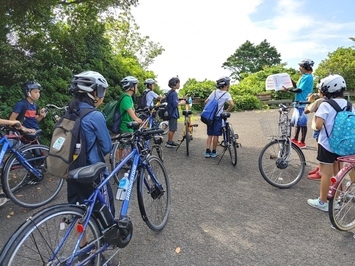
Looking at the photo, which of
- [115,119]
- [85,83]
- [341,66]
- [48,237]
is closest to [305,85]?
[115,119]

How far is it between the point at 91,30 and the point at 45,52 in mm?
2258

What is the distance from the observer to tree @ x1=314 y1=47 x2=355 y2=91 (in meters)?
22.2

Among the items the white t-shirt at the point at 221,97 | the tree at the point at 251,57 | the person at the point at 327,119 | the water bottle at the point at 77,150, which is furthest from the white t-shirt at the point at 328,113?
the tree at the point at 251,57

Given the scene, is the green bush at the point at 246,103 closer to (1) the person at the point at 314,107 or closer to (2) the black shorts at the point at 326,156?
(1) the person at the point at 314,107

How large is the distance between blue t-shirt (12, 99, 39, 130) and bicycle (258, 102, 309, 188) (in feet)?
12.7

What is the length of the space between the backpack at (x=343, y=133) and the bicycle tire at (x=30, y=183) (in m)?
3.87

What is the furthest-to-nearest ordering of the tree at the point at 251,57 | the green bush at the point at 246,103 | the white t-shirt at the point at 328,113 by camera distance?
1. the tree at the point at 251,57
2. the green bush at the point at 246,103
3. the white t-shirt at the point at 328,113

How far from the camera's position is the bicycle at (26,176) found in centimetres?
388

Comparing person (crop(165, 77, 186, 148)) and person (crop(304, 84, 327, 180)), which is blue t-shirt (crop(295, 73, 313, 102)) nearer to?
person (crop(304, 84, 327, 180))

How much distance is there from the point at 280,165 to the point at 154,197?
7.87 feet

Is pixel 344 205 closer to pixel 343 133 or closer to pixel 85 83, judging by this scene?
pixel 343 133

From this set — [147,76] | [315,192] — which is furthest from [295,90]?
[147,76]

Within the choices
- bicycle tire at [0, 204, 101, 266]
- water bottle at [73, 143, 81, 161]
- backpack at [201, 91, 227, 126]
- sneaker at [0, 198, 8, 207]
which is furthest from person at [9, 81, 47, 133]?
backpack at [201, 91, 227, 126]

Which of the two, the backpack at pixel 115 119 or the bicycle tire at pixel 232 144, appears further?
the bicycle tire at pixel 232 144
